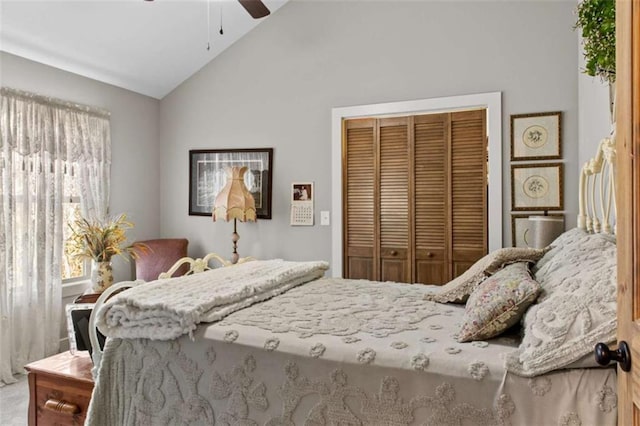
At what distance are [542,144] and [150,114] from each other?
12.5 ft

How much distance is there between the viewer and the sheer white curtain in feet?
10.9

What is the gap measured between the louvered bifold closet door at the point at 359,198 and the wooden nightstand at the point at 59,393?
2.51 metres

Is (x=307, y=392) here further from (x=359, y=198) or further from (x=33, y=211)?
(x=33, y=211)

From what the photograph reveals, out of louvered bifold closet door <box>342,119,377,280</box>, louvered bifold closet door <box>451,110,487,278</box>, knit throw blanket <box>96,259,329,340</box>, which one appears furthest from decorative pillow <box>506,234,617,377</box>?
louvered bifold closet door <box>342,119,377,280</box>

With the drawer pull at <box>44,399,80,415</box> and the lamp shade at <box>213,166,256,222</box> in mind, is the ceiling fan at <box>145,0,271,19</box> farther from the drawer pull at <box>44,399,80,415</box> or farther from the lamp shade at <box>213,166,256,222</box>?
the drawer pull at <box>44,399,80,415</box>

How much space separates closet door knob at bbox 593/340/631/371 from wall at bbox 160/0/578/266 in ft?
8.91

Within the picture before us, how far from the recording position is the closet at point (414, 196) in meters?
3.67

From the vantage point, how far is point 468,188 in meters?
3.67

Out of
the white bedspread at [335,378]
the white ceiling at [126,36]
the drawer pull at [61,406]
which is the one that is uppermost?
the white ceiling at [126,36]

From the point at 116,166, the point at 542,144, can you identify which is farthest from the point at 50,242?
the point at 542,144

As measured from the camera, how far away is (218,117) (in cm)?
458

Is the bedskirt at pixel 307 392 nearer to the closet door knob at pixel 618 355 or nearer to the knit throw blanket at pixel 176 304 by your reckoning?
the knit throw blanket at pixel 176 304

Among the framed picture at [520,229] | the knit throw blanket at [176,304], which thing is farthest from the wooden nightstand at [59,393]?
the framed picture at [520,229]

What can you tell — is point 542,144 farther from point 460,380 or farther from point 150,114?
point 150,114
